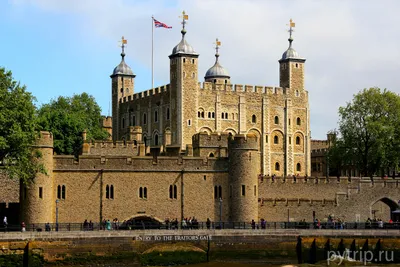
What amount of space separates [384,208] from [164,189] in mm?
22437

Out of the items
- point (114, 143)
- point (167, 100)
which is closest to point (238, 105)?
point (167, 100)

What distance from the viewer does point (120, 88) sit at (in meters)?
120

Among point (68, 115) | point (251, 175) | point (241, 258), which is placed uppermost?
point (68, 115)

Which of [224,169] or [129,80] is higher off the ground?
[129,80]

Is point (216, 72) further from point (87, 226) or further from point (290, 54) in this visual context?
point (87, 226)

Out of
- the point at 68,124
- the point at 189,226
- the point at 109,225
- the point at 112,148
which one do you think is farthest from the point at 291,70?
the point at 109,225

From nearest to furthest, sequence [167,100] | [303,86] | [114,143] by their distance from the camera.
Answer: [114,143] < [167,100] < [303,86]

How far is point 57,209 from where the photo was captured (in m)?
66.9

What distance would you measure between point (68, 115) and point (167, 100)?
1257cm

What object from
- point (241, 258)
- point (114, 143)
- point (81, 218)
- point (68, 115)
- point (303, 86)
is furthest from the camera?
point (303, 86)

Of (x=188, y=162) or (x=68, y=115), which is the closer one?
(x=188, y=162)

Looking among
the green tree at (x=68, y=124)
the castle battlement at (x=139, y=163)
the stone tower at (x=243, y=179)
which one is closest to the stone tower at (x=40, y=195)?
the castle battlement at (x=139, y=163)

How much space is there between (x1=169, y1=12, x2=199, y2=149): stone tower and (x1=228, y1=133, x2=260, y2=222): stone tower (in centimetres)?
3319

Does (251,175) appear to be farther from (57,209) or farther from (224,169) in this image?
(57,209)
